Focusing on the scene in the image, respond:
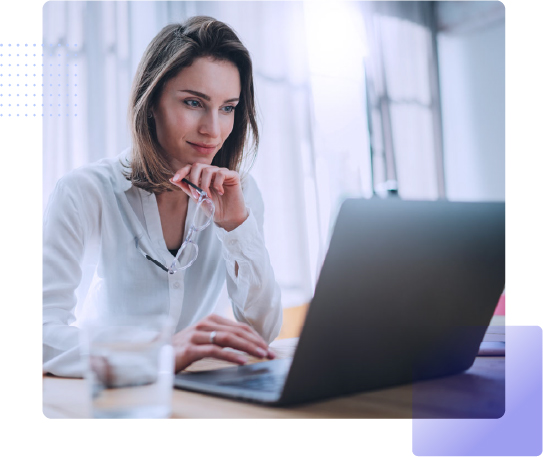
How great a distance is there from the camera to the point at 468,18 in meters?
1.23

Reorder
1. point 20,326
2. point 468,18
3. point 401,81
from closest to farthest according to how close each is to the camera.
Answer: point 20,326 < point 468,18 < point 401,81

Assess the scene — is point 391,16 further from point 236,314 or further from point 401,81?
point 236,314

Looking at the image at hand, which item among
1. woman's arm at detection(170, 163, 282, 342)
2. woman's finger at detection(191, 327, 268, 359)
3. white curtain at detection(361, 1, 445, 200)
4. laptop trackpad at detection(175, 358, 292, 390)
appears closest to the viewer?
laptop trackpad at detection(175, 358, 292, 390)

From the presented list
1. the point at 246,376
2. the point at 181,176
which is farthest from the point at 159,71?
the point at 246,376

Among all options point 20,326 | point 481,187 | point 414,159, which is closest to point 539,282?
point 481,187

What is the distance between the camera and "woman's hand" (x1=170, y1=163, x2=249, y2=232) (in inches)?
46.6

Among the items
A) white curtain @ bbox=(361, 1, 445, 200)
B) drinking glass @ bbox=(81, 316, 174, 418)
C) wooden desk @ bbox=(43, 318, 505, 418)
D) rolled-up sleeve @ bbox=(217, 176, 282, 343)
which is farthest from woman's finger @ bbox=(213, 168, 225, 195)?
drinking glass @ bbox=(81, 316, 174, 418)

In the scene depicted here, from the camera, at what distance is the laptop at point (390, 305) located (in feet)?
1.77

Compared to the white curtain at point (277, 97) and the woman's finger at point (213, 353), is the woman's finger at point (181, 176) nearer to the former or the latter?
the white curtain at point (277, 97)

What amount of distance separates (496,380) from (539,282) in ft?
1.35

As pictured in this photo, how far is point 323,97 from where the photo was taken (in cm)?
153

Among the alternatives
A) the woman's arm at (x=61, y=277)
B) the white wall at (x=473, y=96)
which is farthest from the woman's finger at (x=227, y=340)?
the white wall at (x=473, y=96)

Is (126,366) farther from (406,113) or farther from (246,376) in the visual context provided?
(406,113)

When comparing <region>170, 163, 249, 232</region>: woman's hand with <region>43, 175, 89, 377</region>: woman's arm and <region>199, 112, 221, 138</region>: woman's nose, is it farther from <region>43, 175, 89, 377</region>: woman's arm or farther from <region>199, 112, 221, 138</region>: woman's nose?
<region>43, 175, 89, 377</region>: woman's arm
